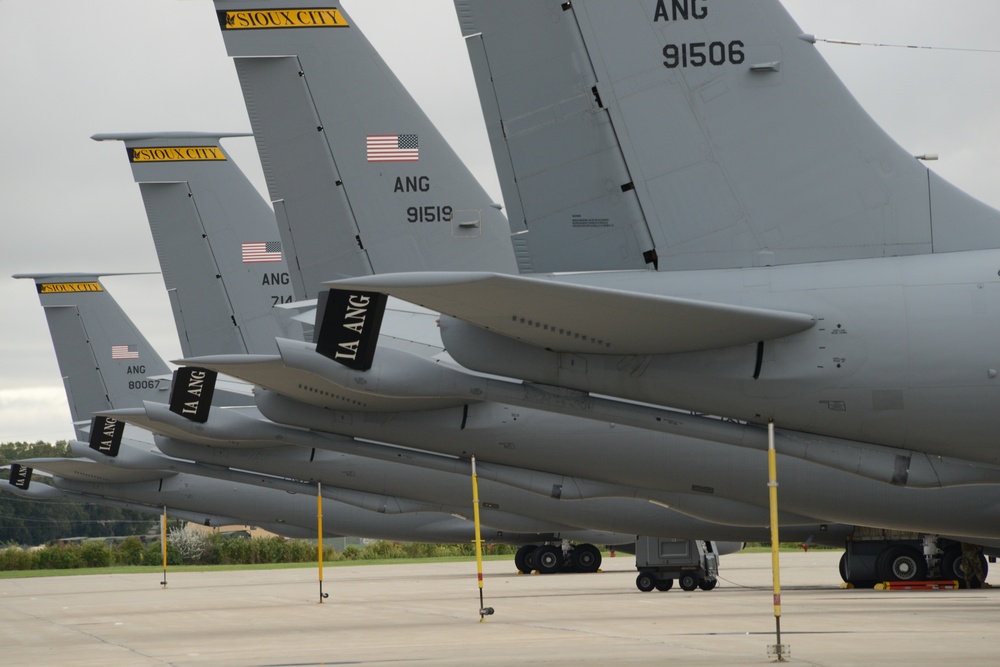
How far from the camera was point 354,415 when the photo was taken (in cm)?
1959

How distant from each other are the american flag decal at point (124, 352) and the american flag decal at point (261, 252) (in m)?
15.1

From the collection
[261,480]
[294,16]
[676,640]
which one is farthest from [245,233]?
[676,640]

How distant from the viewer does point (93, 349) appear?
41500 millimetres

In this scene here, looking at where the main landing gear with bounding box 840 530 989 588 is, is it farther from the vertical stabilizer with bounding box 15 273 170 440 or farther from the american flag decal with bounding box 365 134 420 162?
the vertical stabilizer with bounding box 15 273 170 440

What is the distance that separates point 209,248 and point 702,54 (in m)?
18.7

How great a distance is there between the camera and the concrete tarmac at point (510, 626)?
1369cm

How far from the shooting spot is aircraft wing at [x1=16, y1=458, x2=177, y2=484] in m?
37.0

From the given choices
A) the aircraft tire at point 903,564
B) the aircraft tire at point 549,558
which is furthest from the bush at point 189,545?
the aircraft tire at point 903,564

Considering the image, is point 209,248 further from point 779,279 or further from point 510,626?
point 779,279

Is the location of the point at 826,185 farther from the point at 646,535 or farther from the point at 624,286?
the point at 646,535

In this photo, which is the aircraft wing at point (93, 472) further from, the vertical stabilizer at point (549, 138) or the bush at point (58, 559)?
the vertical stabilizer at point (549, 138)

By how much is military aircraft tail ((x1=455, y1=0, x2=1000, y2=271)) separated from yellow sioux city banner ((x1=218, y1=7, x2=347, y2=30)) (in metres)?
8.96

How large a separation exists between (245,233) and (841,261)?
1955cm

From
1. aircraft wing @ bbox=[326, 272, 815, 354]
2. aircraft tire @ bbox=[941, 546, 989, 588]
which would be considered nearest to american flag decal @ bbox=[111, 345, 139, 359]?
aircraft tire @ bbox=[941, 546, 989, 588]
